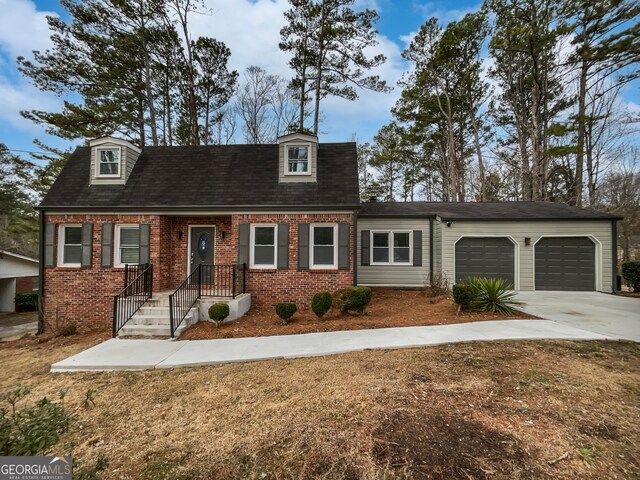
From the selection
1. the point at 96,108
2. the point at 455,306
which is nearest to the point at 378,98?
the point at 455,306

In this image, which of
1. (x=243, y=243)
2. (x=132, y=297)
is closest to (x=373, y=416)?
(x=243, y=243)

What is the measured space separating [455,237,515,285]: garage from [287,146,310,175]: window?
654 centimetres

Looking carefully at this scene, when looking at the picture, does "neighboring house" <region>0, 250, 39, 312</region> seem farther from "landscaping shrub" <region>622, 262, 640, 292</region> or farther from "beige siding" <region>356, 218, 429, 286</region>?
"landscaping shrub" <region>622, 262, 640, 292</region>

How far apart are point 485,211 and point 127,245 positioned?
1328cm

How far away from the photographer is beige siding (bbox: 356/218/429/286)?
437 inches

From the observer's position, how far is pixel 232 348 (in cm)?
531

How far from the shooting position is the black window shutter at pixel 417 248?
36.5 ft

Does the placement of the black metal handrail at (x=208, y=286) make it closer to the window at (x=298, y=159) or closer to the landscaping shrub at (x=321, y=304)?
the landscaping shrub at (x=321, y=304)

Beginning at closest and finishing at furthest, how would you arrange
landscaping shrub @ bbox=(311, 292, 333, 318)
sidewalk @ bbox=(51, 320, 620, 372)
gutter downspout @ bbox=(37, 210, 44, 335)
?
sidewalk @ bbox=(51, 320, 620, 372) → landscaping shrub @ bbox=(311, 292, 333, 318) → gutter downspout @ bbox=(37, 210, 44, 335)

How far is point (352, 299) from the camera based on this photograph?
7.05m

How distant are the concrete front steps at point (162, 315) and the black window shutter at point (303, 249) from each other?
6.17 feet

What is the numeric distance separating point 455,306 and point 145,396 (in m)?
6.75

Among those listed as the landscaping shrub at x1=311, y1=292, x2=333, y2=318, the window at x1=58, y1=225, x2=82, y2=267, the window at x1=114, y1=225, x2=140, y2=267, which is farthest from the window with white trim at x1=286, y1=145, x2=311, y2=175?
the window at x1=58, y1=225, x2=82, y2=267

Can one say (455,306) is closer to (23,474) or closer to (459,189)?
(23,474)
